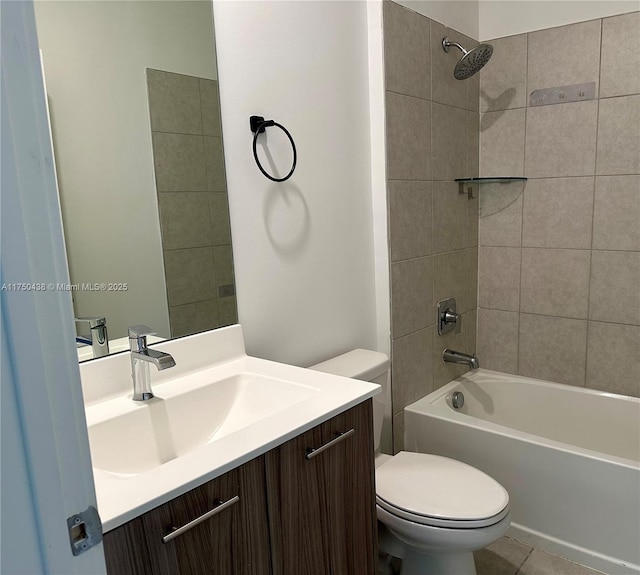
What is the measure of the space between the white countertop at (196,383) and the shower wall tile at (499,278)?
63.2 inches

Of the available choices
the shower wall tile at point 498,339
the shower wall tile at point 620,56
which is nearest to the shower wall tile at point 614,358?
the shower wall tile at point 498,339

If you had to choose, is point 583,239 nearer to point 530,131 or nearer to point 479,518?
point 530,131

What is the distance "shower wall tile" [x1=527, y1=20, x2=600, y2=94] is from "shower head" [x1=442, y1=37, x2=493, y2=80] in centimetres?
36

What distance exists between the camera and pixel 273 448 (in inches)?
42.6

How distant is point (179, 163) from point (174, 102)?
0.16 metres

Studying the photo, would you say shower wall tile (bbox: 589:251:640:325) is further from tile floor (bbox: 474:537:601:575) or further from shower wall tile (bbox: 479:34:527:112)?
tile floor (bbox: 474:537:601:575)

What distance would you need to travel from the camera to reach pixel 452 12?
7.89ft

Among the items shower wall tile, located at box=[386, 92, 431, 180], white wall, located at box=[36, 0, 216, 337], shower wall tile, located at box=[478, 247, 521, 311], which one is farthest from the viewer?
shower wall tile, located at box=[478, 247, 521, 311]

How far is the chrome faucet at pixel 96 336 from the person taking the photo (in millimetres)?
1323

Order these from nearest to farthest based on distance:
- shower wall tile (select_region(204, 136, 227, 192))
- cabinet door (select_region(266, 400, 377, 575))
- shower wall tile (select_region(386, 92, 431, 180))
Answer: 1. cabinet door (select_region(266, 400, 377, 575))
2. shower wall tile (select_region(204, 136, 227, 192))
3. shower wall tile (select_region(386, 92, 431, 180))

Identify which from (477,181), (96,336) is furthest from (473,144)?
(96,336)

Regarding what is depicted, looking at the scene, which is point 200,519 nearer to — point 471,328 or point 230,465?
point 230,465

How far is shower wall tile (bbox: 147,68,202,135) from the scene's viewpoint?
56.3 inches

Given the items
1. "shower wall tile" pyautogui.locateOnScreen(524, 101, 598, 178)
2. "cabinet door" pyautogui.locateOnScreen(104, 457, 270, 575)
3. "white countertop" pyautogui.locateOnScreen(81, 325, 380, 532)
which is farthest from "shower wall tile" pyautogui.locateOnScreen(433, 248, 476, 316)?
"cabinet door" pyautogui.locateOnScreen(104, 457, 270, 575)
